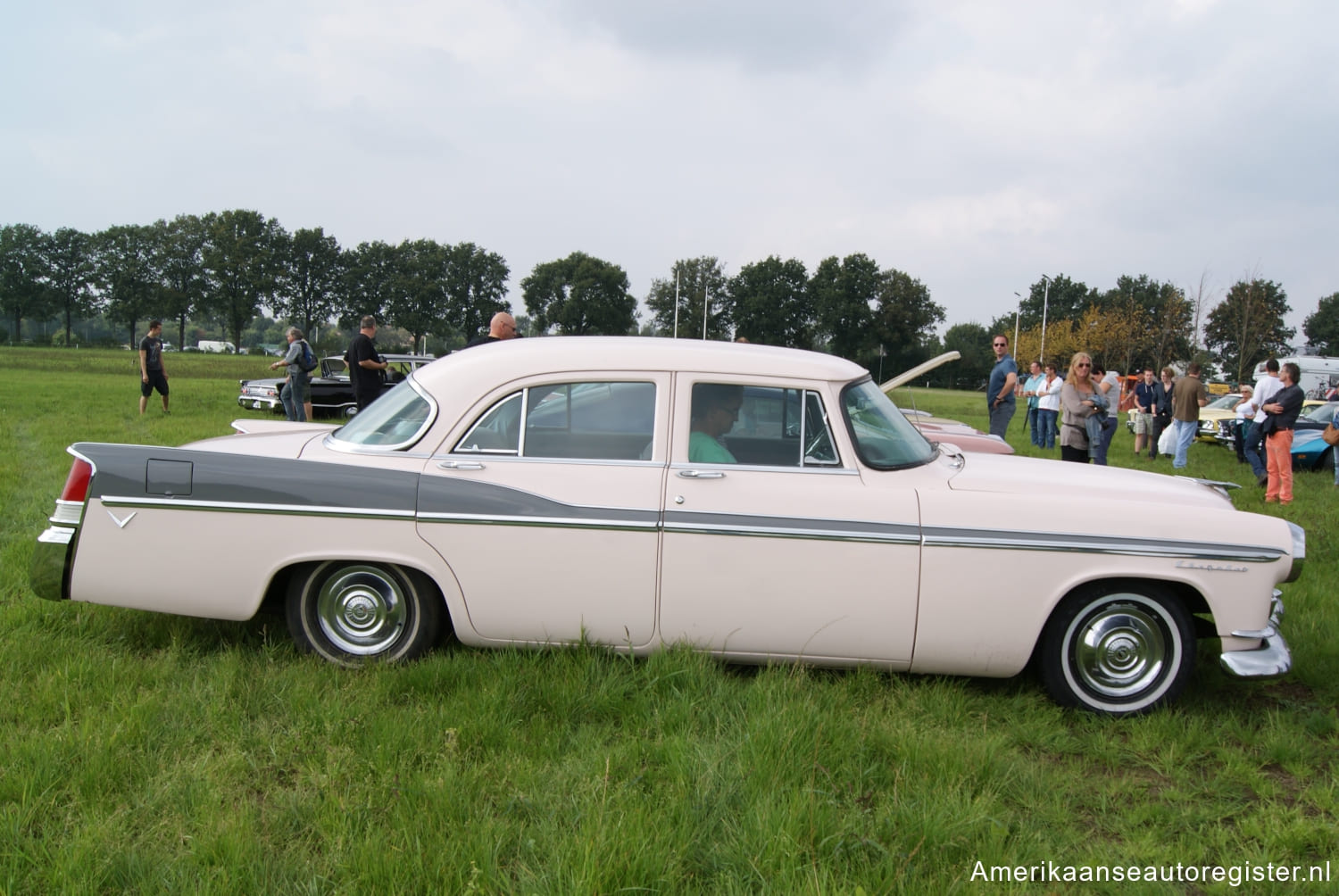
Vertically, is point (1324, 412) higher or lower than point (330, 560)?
higher

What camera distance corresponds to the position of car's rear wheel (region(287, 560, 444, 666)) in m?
3.68

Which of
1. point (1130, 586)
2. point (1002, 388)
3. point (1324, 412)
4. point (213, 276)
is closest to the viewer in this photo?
point (1130, 586)

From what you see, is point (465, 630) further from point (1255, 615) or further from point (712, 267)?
point (712, 267)

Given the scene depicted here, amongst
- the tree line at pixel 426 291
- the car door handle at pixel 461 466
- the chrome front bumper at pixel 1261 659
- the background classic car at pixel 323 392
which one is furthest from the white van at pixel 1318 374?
the tree line at pixel 426 291

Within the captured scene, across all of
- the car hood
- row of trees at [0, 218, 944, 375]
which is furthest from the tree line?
the car hood

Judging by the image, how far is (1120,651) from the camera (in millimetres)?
3516

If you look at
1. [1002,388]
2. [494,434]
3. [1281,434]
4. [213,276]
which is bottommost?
[494,434]

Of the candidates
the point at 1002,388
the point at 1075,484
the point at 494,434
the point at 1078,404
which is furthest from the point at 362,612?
the point at 1002,388

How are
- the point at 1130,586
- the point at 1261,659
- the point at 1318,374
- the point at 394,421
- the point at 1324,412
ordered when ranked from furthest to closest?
the point at 1318,374 < the point at 1324,412 < the point at 394,421 < the point at 1130,586 < the point at 1261,659

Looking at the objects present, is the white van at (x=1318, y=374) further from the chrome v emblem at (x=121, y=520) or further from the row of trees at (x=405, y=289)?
the row of trees at (x=405, y=289)

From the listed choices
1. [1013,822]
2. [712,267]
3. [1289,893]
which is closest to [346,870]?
[1013,822]

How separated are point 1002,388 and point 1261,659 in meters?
7.62

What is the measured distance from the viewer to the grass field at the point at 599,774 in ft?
7.69

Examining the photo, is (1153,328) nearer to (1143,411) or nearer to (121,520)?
(1143,411)
